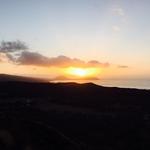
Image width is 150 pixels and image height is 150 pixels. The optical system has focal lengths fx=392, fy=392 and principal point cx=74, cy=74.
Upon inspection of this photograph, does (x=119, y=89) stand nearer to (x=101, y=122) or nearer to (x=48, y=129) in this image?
(x=101, y=122)

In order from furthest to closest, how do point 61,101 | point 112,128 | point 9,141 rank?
point 61,101 → point 112,128 → point 9,141

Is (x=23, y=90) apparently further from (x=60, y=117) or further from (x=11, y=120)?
(x=11, y=120)

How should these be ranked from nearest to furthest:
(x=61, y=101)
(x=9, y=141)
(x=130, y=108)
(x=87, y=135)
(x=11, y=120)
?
(x=9, y=141)
(x=11, y=120)
(x=87, y=135)
(x=130, y=108)
(x=61, y=101)

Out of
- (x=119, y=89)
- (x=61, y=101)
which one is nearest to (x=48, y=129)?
(x=61, y=101)

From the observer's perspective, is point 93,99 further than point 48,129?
Yes

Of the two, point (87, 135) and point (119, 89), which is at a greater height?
point (119, 89)

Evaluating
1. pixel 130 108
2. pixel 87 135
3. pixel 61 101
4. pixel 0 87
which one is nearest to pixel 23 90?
pixel 0 87

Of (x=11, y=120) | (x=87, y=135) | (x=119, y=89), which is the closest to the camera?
(x=11, y=120)
